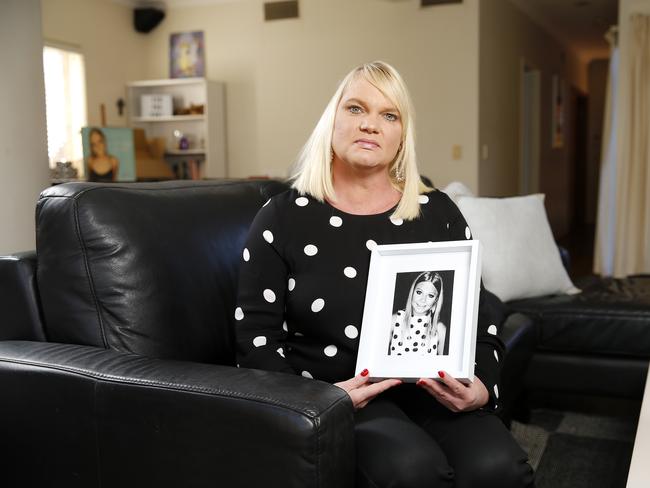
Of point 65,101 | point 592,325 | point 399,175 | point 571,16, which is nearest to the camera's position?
point 399,175

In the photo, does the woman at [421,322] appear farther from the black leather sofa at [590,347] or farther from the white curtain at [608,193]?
the white curtain at [608,193]

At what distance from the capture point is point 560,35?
9312 mm

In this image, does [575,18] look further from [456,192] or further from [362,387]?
[362,387]

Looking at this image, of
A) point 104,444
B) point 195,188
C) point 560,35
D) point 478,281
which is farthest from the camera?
point 560,35

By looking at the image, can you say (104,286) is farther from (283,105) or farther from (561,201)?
(561,201)

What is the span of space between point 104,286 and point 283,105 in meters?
5.43

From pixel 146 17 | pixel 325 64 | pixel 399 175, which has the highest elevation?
pixel 146 17

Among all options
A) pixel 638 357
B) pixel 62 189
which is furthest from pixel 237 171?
pixel 62 189

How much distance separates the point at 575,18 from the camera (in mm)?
8273

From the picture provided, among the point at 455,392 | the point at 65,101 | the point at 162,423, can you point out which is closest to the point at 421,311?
the point at 455,392

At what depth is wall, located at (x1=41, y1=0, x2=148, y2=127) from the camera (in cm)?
662

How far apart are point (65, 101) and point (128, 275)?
19.6 feet

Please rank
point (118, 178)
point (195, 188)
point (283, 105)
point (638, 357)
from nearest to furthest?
point (195, 188)
point (638, 357)
point (118, 178)
point (283, 105)

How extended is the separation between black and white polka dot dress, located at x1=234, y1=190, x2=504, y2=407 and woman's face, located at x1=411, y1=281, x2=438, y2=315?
A: 131 millimetres
